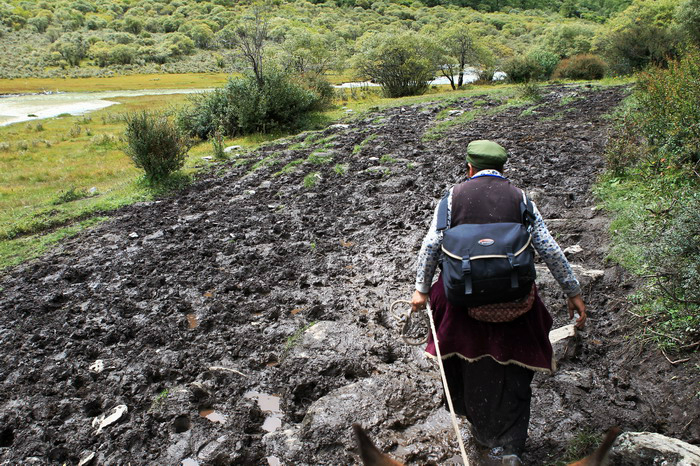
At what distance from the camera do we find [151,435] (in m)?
3.74

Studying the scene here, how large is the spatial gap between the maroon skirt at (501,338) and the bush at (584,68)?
35433 millimetres

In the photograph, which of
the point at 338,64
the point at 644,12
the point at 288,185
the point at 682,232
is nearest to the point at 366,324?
the point at 682,232

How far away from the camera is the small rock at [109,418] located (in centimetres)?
385

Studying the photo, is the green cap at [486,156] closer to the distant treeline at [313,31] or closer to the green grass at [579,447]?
the green grass at [579,447]

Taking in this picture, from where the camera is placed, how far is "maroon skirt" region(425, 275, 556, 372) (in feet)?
9.07

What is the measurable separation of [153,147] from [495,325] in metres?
11.8

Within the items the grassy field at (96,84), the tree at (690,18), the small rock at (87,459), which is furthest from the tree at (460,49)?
the small rock at (87,459)

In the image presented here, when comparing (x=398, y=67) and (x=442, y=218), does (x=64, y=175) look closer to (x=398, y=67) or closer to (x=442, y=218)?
(x=442, y=218)

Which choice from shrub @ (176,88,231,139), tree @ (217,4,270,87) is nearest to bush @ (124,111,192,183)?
shrub @ (176,88,231,139)

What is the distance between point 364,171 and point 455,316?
8.48 m

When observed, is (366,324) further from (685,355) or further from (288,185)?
(288,185)

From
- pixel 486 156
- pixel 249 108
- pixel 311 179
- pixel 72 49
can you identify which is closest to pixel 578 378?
pixel 486 156

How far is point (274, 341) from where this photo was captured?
4965mm

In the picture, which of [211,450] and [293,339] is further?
[293,339]
